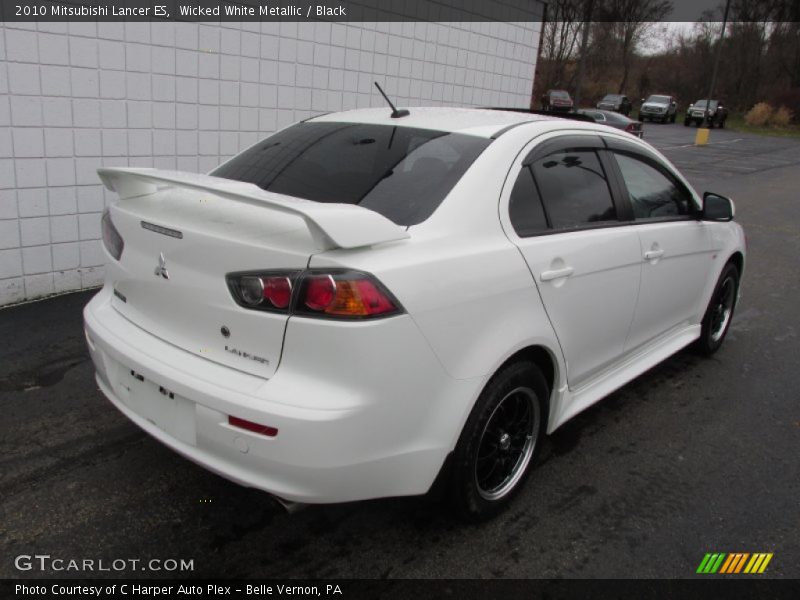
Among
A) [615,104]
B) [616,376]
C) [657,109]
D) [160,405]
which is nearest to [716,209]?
[616,376]

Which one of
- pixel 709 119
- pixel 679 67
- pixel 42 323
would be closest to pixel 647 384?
pixel 42 323

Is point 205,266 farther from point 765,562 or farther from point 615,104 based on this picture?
point 615,104

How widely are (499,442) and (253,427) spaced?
1102 millimetres

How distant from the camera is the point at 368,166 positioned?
2.78 metres

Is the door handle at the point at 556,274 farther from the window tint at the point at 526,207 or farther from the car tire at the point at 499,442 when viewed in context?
the car tire at the point at 499,442

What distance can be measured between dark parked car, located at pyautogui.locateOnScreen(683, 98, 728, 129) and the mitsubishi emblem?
43.9 meters

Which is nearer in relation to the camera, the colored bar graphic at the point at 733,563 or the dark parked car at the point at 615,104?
the colored bar graphic at the point at 733,563

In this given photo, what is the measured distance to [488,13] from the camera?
870 centimetres

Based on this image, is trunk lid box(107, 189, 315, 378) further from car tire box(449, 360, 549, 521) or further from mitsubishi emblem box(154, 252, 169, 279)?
car tire box(449, 360, 549, 521)

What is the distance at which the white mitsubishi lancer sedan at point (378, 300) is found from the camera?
205 cm

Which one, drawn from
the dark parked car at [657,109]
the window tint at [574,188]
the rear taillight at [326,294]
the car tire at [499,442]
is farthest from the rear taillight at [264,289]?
the dark parked car at [657,109]

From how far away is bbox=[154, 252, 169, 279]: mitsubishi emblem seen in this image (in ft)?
7.84

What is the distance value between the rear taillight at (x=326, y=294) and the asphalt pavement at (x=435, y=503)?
76 centimetres

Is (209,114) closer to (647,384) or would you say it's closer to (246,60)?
(246,60)
